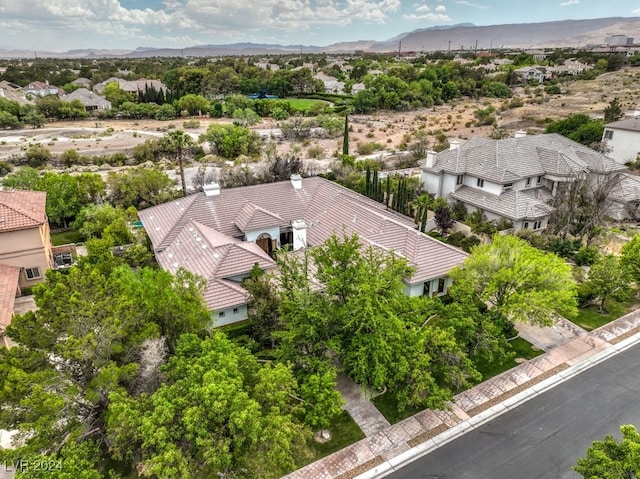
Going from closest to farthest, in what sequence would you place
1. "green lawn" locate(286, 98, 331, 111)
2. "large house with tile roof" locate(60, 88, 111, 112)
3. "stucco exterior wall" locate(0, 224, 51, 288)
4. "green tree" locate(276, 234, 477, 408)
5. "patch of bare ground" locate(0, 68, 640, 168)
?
1. "green tree" locate(276, 234, 477, 408)
2. "stucco exterior wall" locate(0, 224, 51, 288)
3. "patch of bare ground" locate(0, 68, 640, 168)
4. "large house with tile roof" locate(60, 88, 111, 112)
5. "green lawn" locate(286, 98, 331, 111)

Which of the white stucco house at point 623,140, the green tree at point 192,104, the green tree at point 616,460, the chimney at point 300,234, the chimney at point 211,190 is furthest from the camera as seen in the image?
the green tree at point 192,104

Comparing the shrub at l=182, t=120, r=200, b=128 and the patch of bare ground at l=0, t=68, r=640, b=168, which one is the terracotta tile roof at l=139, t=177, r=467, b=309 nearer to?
the patch of bare ground at l=0, t=68, r=640, b=168

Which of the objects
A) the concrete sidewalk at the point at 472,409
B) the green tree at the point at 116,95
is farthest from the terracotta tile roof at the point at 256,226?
the green tree at the point at 116,95

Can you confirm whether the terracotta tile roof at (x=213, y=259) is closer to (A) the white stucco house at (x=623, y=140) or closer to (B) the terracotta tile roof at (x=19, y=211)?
(B) the terracotta tile roof at (x=19, y=211)

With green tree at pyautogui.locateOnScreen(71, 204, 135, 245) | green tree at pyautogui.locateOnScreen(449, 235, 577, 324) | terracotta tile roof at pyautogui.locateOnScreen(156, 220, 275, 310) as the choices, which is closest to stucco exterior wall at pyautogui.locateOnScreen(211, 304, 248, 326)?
terracotta tile roof at pyautogui.locateOnScreen(156, 220, 275, 310)

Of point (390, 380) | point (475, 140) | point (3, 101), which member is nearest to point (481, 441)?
point (390, 380)

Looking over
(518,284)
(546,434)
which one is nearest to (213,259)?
(518,284)

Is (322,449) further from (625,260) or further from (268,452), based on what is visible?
(625,260)

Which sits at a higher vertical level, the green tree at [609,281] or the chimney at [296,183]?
the chimney at [296,183]
